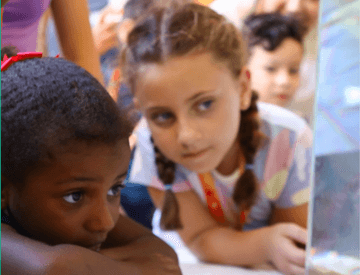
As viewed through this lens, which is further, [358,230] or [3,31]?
[358,230]

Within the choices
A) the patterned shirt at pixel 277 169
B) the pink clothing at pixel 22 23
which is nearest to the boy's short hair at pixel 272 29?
the patterned shirt at pixel 277 169

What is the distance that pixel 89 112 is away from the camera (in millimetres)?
261

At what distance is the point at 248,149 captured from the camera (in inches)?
21.8

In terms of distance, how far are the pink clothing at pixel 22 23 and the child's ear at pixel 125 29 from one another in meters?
0.09

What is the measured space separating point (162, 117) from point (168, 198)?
0.17 metres

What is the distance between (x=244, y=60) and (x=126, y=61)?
169mm

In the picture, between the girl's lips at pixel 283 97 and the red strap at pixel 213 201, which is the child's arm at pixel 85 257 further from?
the girl's lips at pixel 283 97

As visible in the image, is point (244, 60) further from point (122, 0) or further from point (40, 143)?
point (40, 143)

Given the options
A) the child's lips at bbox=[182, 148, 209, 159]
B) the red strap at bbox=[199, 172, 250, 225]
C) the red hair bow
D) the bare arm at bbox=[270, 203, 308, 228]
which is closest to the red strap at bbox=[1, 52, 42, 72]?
the red hair bow

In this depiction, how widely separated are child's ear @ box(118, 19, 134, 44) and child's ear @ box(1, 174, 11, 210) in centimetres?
22

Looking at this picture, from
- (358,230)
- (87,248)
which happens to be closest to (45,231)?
(87,248)

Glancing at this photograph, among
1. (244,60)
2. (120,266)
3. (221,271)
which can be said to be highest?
(244,60)

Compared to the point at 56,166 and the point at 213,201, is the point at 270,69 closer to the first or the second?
the point at 213,201

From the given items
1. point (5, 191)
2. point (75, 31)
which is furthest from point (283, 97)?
point (5, 191)
